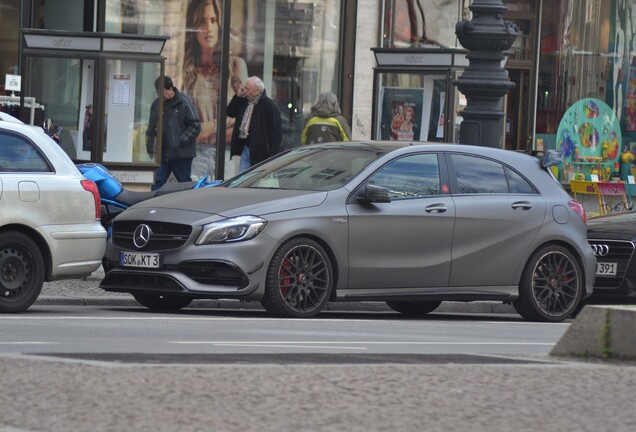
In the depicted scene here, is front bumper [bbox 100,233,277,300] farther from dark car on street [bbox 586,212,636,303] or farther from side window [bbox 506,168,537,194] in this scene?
dark car on street [bbox 586,212,636,303]

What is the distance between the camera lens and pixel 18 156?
42.2 feet

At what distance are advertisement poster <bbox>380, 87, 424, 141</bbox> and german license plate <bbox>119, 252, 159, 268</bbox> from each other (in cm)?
1057

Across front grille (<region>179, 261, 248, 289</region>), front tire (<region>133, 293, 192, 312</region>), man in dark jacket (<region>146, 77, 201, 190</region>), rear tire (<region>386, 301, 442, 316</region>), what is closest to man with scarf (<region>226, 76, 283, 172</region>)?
man in dark jacket (<region>146, 77, 201, 190</region>)

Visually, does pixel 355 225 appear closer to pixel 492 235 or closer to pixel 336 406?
pixel 492 235

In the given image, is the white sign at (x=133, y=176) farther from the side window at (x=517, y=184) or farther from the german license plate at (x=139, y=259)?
the german license plate at (x=139, y=259)

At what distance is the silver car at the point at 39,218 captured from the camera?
41.5 feet

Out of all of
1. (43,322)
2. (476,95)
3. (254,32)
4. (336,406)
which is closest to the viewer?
(336,406)

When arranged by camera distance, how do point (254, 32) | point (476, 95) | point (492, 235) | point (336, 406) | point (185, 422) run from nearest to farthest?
1. point (185, 422)
2. point (336, 406)
3. point (492, 235)
4. point (476, 95)
5. point (254, 32)

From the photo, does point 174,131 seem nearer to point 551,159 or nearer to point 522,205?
point 551,159

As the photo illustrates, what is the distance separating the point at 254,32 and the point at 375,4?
6.24 feet

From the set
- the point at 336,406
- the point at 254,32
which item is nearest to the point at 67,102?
the point at 254,32

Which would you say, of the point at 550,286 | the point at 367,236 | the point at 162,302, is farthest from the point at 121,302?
the point at 550,286

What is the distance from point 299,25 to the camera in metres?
24.9

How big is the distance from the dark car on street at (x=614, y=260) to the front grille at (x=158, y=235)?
4.60 meters
